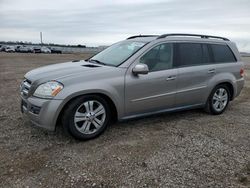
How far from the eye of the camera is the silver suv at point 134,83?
12.7 feet

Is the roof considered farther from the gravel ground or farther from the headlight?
the headlight

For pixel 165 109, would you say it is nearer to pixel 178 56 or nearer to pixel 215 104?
pixel 178 56

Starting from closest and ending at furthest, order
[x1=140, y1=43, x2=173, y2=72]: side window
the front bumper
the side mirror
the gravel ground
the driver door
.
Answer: the gravel ground → the front bumper → the side mirror → the driver door → [x1=140, y1=43, x2=173, y2=72]: side window

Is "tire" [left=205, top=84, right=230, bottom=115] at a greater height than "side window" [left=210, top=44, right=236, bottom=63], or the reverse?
"side window" [left=210, top=44, right=236, bottom=63]

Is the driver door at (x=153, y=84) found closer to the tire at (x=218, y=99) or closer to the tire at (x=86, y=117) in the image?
the tire at (x=86, y=117)

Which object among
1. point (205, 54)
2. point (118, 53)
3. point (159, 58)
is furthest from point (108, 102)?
point (205, 54)

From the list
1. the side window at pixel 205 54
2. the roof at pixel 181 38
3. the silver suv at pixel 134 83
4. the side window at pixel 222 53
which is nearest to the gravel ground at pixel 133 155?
the silver suv at pixel 134 83

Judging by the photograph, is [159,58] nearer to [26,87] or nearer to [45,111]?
[45,111]

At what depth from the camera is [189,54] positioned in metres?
5.19

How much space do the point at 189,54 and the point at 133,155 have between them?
101 inches

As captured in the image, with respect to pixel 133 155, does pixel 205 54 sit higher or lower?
higher

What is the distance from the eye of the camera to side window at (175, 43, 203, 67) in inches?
197

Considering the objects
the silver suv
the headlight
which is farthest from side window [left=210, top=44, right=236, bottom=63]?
the headlight

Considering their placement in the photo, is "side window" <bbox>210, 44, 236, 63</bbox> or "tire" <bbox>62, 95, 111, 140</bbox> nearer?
"tire" <bbox>62, 95, 111, 140</bbox>
